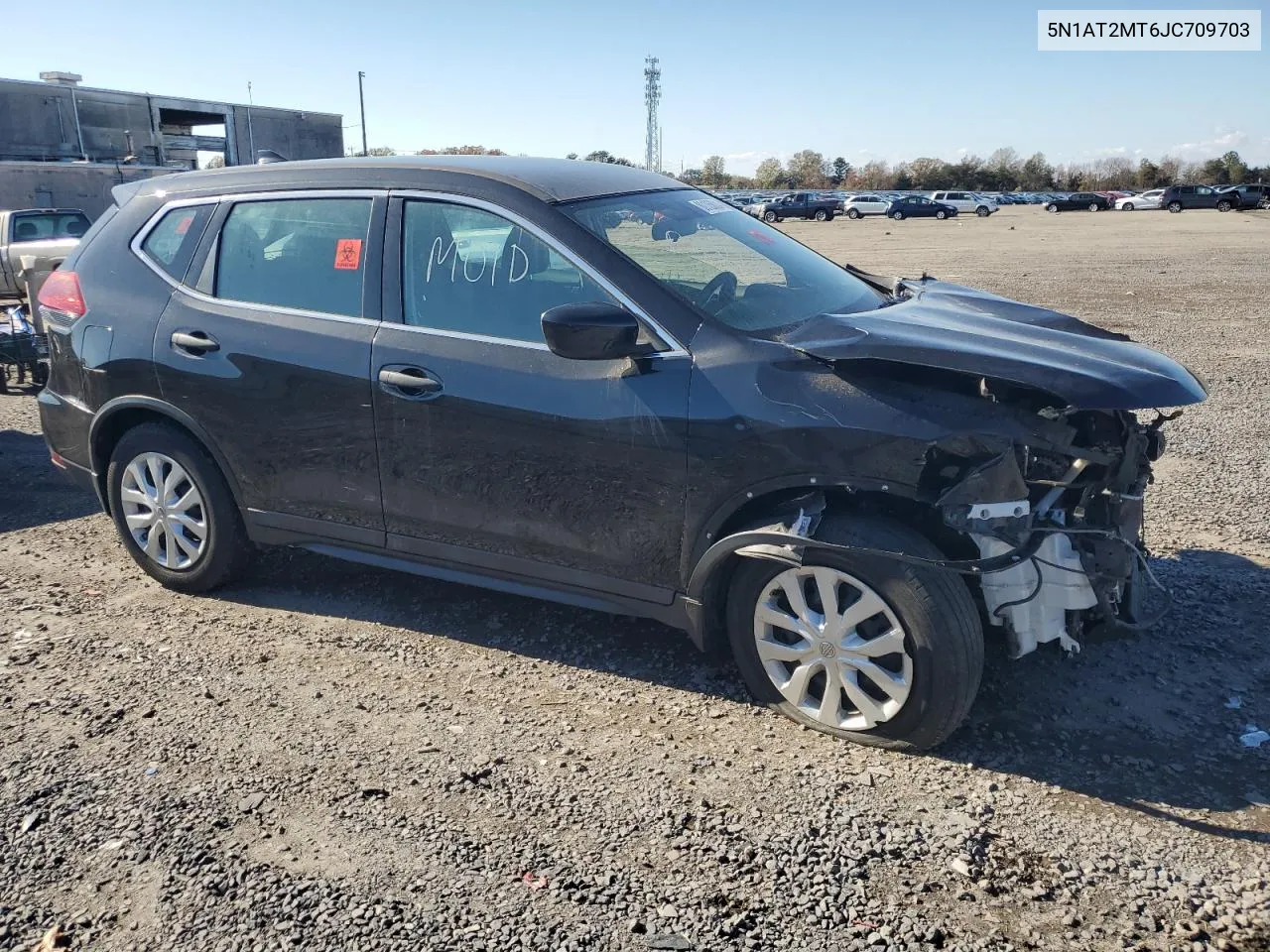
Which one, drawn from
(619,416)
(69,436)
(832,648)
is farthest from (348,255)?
(832,648)

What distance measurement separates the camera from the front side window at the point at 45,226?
15.4 metres

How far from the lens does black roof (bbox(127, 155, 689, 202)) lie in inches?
161

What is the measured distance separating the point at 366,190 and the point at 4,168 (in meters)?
37.3

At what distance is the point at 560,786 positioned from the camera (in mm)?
3322

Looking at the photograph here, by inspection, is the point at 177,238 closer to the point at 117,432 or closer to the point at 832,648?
the point at 117,432

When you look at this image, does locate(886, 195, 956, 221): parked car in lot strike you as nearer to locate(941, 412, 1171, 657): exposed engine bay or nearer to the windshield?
the windshield

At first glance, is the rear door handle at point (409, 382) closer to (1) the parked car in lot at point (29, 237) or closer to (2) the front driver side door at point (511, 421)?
(2) the front driver side door at point (511, 421)

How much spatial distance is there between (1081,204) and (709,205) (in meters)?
72.1

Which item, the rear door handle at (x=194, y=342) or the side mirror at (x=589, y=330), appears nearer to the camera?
the side mirror at (x=589, y=330)

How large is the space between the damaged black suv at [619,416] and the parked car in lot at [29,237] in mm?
11870

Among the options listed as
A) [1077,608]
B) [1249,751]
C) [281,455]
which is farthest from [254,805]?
[1249,751]

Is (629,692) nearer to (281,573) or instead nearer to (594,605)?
(594,605)

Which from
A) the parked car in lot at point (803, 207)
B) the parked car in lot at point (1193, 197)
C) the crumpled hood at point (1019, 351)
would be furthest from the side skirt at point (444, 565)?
the parked car in lot at point (1193, 197)

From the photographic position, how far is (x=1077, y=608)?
3.52m
